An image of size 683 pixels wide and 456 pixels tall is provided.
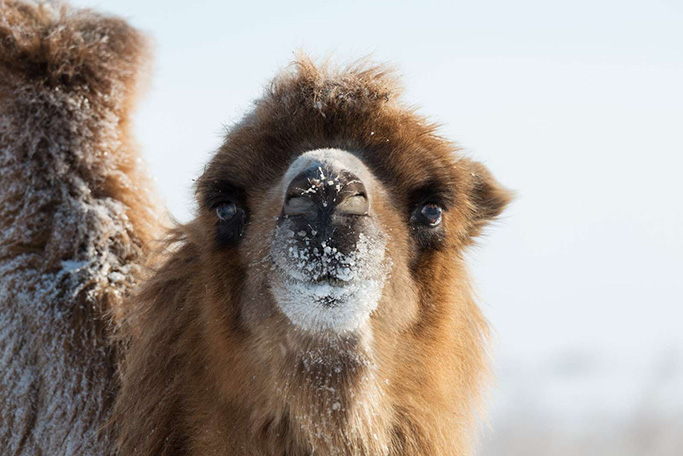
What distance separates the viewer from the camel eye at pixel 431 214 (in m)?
3.31

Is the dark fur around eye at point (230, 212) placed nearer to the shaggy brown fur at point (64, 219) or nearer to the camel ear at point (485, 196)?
the shaggy brown fur at point (64, 219)

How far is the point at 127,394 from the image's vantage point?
3.42 metres

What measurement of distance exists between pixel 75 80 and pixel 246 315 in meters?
1.98

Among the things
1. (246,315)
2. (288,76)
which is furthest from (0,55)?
(246,315)

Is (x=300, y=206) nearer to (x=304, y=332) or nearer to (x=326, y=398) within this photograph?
(x=304, y=332)

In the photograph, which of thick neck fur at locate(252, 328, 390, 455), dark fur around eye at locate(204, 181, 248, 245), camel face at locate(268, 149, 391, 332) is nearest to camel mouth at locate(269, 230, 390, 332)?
camel face at locate(268, 149, 391, 332)

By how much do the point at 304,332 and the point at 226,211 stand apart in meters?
0.67

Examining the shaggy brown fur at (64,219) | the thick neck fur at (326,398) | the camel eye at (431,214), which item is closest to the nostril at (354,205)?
the thick neck fur at (326,398)

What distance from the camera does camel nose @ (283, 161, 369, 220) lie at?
273cm

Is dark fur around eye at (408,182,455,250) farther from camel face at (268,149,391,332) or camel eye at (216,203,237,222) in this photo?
camel eye at (216,203,237,222)

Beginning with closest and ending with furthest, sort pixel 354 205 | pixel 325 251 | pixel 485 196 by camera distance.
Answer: pixel 325 251
pixel 354 205
pixel 485 196

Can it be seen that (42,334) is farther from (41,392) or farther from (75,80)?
(75,80)

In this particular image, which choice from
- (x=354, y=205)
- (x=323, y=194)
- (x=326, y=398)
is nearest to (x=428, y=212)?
(x=354, y=205)

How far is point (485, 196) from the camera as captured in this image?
3.93m
